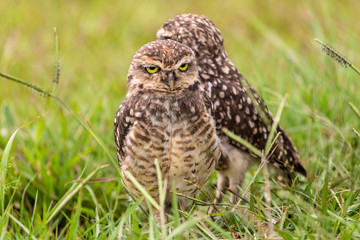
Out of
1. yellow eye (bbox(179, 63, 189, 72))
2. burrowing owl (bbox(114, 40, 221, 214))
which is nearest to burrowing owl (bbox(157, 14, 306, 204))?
burrowing owl (bbox(114, 40, 221, 214))

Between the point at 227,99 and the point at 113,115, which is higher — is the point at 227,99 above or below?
above

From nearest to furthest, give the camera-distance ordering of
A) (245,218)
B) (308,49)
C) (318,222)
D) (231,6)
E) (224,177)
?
1. (318,222)
2. (245,218)
3. (224,177)
4. (308,49)
5. (231,6)

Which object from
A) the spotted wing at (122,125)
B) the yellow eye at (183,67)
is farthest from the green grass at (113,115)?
the yellow eye at (183,67)

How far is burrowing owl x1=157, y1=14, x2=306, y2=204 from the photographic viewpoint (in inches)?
131

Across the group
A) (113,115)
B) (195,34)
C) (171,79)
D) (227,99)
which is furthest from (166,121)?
(113,115)

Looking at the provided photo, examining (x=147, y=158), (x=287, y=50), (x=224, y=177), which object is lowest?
(x=224, y=177)

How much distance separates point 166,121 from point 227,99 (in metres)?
0.59

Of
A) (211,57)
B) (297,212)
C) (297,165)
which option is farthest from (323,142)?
(297,212)

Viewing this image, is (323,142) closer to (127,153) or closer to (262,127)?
(262,127)

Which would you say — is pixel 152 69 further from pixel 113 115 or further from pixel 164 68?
pixel 113 115

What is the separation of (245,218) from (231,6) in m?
5.40

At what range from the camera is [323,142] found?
376cm

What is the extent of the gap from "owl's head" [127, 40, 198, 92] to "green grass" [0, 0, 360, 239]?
1.19 feet

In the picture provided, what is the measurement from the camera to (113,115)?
15.0ft
